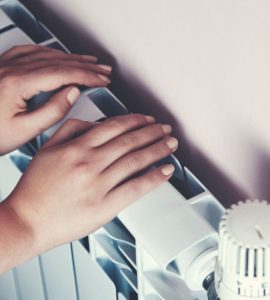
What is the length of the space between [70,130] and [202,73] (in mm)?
133

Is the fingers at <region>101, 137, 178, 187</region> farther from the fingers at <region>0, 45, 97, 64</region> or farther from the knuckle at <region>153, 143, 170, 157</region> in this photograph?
the fingers at <region>0, 45, 97, 64</region>

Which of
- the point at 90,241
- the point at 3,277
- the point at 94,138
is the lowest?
the point at 3,277

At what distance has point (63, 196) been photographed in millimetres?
587

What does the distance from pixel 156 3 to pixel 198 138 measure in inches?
4.7

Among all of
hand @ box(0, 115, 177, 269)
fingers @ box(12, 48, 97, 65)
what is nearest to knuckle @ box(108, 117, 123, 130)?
hand @ box(0, 115, 177, 269)

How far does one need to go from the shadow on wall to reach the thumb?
0.06 metres

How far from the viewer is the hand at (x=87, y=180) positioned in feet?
1.92

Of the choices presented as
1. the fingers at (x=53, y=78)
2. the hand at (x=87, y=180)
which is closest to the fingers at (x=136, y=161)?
the hand at (x=87, y=180)

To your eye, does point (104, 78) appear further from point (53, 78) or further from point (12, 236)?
point (12, 236)

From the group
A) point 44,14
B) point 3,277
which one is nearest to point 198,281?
point 44,14

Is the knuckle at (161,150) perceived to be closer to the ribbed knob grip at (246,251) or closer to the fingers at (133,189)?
the fingers at (133,189)

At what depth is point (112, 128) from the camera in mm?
606

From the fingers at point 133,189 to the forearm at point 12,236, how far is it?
2.7 inches

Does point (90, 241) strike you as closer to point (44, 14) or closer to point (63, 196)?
point (63, 196)
